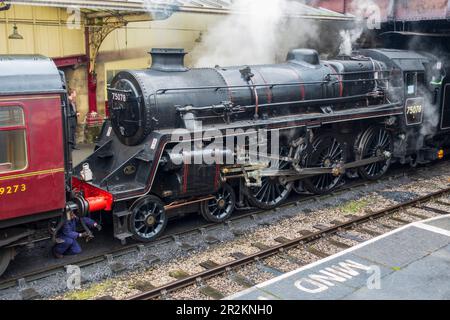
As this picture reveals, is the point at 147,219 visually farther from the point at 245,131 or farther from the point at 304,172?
the point at 304,172

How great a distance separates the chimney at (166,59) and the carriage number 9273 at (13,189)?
3.06 metres

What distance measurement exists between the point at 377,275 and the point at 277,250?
150 cm

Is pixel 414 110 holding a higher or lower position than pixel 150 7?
lower

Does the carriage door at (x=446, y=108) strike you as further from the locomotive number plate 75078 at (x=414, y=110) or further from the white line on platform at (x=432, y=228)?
the white line on platform at (x=432, y=228)

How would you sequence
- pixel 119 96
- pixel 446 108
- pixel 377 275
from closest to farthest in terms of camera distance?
pixel 377 275, pixel 119 96, pixel 446 108

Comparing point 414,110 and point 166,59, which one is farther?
point 414,110

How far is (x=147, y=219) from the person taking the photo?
758 cm

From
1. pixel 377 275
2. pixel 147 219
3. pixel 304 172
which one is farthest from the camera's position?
pixel 304 172

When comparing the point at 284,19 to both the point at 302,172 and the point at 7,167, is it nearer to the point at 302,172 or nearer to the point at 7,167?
the point at 302,172

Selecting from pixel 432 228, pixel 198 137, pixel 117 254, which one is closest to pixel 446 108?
pixel 432 228

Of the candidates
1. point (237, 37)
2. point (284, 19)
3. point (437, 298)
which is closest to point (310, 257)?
point (437, 298)

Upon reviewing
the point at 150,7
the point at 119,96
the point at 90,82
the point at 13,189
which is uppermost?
the point at 150,7

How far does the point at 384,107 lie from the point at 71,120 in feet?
22.4

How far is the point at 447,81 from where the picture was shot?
12.3 m
